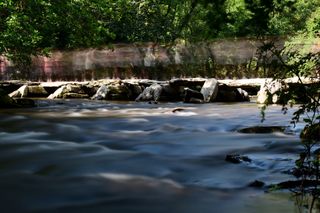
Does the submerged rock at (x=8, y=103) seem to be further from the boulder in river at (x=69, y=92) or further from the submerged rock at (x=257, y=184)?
the submerged rock at (x=257, y=184)

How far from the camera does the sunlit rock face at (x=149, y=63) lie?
81.8ft

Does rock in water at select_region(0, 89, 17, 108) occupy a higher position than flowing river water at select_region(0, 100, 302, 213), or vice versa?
rock in water at select_region(0, 89, 17, 108)

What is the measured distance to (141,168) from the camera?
16.6 ft

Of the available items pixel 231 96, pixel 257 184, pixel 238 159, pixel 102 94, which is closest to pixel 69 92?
pixel 102 94

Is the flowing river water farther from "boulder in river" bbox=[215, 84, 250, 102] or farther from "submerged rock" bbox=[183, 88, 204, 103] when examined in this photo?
Answer: "boulder in river" bbox=[215, 84, 250, 102]

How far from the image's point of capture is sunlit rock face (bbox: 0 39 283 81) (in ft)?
81.8

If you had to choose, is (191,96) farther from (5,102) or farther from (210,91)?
(5,102)

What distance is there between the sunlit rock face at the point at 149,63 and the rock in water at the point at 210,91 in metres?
7.08

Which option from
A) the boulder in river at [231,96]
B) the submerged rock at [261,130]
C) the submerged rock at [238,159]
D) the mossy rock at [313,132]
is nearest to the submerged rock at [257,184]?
the mossy rock at [313,132]

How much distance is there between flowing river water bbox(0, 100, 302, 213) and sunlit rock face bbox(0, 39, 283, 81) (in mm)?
16220

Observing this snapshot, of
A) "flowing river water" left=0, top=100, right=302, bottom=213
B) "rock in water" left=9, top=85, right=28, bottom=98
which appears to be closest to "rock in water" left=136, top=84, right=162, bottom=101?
"rock in water" left=9, top=85, right=28, bottom=98

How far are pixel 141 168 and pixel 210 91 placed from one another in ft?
42.0

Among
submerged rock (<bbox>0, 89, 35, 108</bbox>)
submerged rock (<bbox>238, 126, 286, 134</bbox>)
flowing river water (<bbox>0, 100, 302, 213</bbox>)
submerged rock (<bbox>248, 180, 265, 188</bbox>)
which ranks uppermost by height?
submerged rock (<bbox>0, 89, 35, 108</bbox>)

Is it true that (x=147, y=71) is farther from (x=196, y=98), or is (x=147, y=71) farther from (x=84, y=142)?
(x=84, y=142)
